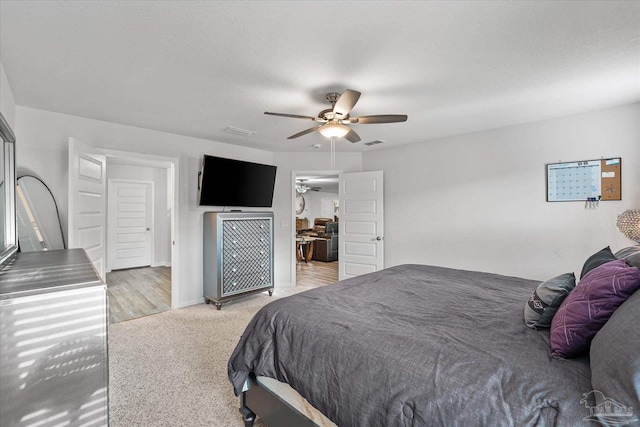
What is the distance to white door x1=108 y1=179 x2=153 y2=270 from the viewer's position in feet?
20.5

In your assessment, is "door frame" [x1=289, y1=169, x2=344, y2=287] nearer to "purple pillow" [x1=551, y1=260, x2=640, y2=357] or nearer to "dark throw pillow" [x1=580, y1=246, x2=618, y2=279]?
"dark throw pillow" [x1=580, y1=246, x2=618, y2=279]

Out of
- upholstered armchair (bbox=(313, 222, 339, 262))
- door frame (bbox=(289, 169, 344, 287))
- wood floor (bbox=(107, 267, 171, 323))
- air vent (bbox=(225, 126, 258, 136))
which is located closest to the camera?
air vent (bbox=(225, 126, 258, 136))

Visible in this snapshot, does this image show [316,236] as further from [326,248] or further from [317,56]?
[317,56]

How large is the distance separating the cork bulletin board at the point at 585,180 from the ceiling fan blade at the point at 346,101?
2.51m

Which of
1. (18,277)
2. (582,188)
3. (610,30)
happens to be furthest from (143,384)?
(582,188)

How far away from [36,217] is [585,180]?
5392mm

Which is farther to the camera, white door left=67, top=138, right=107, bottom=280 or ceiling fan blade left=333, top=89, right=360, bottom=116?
white door left=67, top=138, right=107, bottom=280

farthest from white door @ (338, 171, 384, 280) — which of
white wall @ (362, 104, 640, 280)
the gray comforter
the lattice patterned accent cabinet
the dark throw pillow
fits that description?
the dark throw pillow

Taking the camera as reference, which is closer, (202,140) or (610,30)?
(610,30)

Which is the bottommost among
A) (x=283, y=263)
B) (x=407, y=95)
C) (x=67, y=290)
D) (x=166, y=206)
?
(x=283, y=263)

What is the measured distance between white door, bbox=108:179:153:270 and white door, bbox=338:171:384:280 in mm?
4573

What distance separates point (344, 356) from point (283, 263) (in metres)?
3.84

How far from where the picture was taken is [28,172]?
2854mm

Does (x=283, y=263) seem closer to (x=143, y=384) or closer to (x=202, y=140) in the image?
(x=202, y=140)
